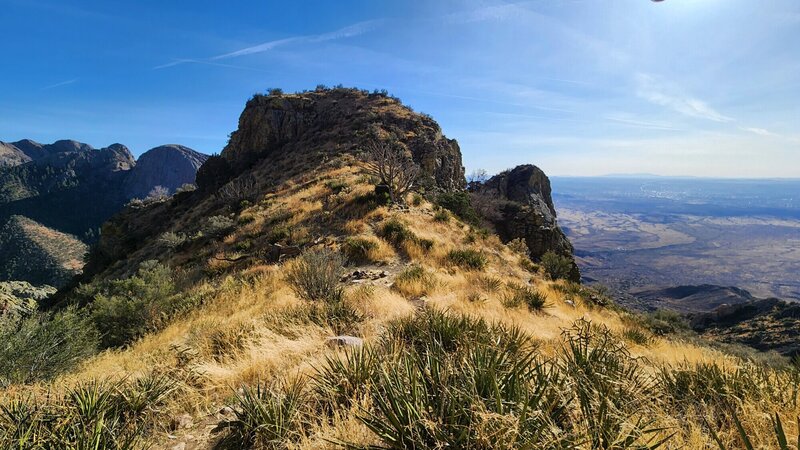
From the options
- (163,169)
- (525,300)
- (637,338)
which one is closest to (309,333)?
(525,300)

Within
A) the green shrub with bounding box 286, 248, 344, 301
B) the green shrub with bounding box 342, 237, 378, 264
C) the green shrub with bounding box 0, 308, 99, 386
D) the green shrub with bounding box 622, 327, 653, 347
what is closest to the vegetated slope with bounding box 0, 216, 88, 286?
the green shrub with bounding box 342, 237, 378, 264

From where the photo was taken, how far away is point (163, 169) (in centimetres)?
15238

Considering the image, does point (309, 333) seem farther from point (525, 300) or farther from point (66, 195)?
point (66, 195)

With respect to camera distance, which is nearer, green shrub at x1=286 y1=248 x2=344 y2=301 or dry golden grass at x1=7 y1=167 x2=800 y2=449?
dry golden grass at x1=7 y1=167 x2=800 y2=449

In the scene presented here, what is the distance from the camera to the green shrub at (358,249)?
10.7 metres

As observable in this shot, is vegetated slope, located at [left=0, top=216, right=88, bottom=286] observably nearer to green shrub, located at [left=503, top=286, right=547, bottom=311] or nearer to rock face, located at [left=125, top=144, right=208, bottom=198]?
rock face, located at [left=125, top=144, right=208, bottom=198]

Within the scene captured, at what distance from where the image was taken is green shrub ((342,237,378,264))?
10680 millimetres

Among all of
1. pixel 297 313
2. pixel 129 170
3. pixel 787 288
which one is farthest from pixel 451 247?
pixel 787 288

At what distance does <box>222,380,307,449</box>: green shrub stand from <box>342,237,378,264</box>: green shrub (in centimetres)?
762

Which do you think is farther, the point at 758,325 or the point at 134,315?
the point at 758,325

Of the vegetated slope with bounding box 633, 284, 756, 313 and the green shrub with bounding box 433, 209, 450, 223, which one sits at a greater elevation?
the green shrub with bounding box 433, 209, 450, 223

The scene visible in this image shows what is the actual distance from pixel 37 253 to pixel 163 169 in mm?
93155

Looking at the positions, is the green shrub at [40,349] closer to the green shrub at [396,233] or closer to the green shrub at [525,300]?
the green shrub at [525,300]

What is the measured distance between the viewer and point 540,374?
8.23 ft
